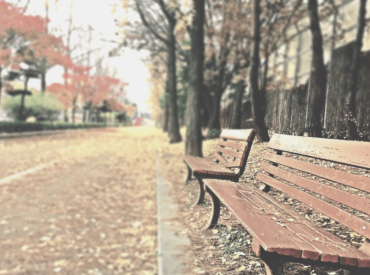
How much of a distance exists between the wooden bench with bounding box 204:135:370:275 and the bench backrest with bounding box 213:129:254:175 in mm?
45

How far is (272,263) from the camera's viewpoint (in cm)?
49

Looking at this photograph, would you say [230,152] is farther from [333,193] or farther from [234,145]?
[333,193]

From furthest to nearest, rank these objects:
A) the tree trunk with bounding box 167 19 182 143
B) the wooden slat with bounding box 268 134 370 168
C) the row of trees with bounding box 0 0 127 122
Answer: the row of trees with bounding box 0 0 127 122 → the tree trunk with bounding box 167 19 182 143 → the wooden slat with bounding box 268 134 370 168

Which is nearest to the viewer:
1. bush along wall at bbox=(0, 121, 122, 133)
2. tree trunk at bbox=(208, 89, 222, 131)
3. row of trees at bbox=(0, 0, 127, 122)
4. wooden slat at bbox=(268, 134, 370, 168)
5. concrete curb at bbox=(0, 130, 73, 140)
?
wooden slat at bbox=(268, 134, 370, 168)

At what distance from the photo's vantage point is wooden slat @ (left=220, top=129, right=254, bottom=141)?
0.67m

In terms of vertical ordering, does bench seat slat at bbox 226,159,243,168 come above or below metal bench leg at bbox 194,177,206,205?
above

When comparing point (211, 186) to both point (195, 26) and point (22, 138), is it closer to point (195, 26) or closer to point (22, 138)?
point (195, 26)

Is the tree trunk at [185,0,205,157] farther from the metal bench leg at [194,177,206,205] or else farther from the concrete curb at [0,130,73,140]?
the concrete curb at [0,130,73,140]

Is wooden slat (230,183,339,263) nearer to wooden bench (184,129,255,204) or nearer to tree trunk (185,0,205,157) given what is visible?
wooden bench (184,129,255,204)

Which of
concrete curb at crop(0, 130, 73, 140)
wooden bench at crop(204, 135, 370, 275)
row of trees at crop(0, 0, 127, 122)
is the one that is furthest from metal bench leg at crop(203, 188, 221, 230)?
A: concrete curb at crop(0, 130, 73, 140)

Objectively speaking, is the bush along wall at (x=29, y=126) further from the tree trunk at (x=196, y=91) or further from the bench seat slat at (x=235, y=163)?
the bench seat slat at (x=235, y=163)

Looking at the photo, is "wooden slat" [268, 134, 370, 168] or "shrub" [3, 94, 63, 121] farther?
"shrub" [3, 94, 63, 121]

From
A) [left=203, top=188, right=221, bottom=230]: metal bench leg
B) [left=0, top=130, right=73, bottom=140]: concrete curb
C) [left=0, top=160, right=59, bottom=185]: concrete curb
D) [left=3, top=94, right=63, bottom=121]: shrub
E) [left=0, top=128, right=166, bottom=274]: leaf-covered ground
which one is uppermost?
[left=3, top=94, right=63, bottom=121]: shrub

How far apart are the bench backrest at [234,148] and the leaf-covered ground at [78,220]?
13.7 ft
